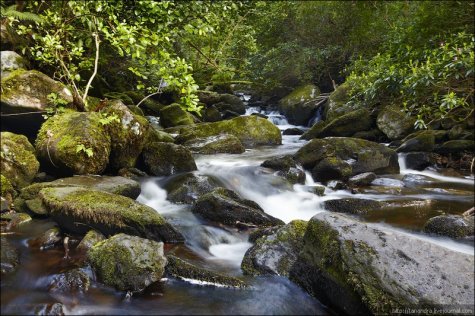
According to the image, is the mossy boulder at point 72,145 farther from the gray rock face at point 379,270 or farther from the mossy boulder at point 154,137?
the gray rock face at point 379,270

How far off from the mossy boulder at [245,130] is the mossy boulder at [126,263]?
725cm

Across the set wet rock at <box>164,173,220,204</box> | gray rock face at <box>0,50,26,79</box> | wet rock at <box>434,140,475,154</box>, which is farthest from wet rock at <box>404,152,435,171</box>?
gray rock face at <box>0,50,26,79</box>

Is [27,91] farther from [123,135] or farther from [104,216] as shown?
[104,216]

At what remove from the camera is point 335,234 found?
333cm

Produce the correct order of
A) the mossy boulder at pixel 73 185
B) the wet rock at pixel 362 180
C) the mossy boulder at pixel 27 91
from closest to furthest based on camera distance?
the mossy boulder at pixel 73 185 → the mossy boulder at pixel 27 91 → the wet rock at pixel 362 180

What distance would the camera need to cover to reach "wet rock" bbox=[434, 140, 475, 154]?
8.59m

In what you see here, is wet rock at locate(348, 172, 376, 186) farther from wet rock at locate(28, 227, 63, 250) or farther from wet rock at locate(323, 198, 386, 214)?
wet rock at locate(28, 227, 63, 250)

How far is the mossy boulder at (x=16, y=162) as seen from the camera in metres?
5.51

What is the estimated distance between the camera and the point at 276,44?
56.7ft

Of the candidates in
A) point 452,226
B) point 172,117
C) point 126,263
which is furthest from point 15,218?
point 172,117

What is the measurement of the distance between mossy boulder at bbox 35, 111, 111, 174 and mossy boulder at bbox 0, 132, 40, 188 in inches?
10.0

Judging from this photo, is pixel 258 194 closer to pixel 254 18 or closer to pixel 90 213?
pixel 90 213

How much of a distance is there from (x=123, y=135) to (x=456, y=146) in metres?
7.78

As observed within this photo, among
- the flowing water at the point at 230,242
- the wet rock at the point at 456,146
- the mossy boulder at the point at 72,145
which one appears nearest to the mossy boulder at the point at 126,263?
the flowing water at the point at 230,242
